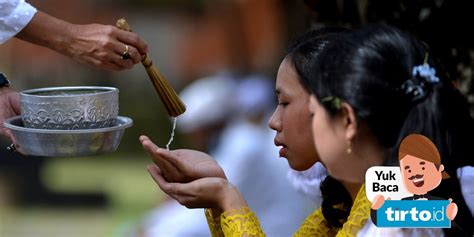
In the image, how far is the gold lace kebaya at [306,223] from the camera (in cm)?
192

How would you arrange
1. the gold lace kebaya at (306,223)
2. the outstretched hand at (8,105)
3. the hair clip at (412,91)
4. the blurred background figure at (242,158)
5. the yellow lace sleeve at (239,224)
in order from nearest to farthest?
the hair clip at (412,91) < the gold lace kebaya at (306,223) < the yellow lace sleeve at (239,224) < the outstretched hand at (8,105) < the blurred background figure at (242,158)

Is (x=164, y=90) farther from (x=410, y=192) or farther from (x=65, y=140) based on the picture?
(x=410, y=192)

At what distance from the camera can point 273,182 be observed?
413 centimetres

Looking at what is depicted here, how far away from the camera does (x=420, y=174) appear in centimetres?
189

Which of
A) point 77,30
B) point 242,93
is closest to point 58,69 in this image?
point 242,93

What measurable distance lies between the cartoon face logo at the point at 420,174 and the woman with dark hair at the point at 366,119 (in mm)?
25

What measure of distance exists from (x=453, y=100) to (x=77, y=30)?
0.94 metres

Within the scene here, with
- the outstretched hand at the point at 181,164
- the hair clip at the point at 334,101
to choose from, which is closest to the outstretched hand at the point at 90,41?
the outstretched hand at the point at 181,164

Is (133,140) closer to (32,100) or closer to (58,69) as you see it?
(58,69)

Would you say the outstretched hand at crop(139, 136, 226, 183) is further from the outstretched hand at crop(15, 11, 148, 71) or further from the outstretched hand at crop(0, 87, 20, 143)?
the outstretched hand at crop(0, 87, 20, 143)

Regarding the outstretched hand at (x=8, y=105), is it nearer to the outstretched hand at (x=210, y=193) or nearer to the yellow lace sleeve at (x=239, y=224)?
the outstretched hand at (x=210, y=193)

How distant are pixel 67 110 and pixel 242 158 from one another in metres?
2.20

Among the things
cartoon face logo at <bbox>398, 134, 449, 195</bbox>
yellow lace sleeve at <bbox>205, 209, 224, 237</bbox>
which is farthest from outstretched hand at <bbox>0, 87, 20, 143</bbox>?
cartoon face logo at <bbox>398, 134, 449, 195</bbox>

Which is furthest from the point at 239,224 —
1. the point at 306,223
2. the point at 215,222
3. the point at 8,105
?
the point at 8,105
